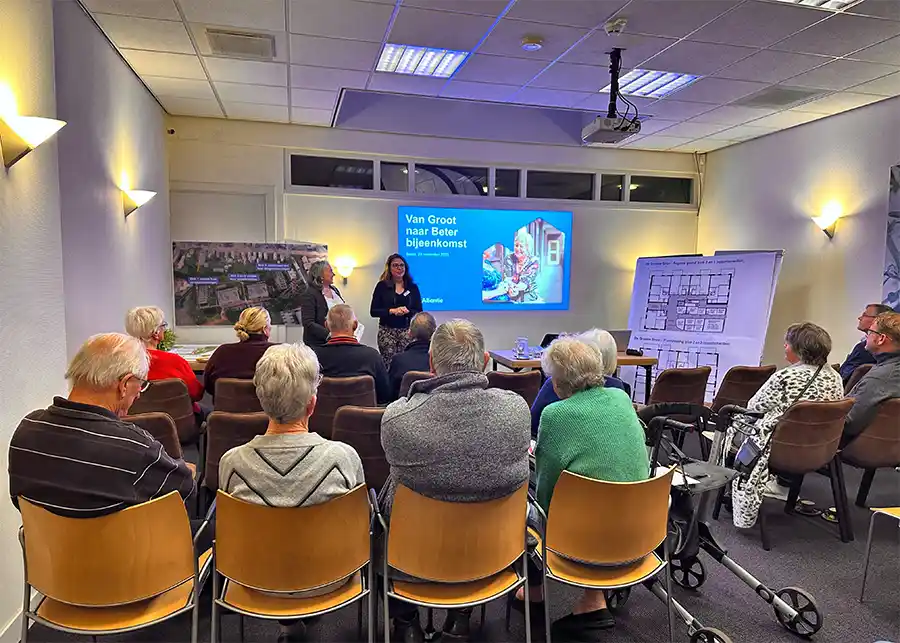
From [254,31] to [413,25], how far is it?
3.68ft

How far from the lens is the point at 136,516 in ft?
4.97

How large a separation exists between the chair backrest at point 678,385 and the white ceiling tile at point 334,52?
10.8ft

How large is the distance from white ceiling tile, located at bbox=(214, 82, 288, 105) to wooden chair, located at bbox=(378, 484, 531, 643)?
4.49 m

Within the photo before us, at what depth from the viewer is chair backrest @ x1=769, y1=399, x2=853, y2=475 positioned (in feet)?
9.51

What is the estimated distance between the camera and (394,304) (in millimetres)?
5344

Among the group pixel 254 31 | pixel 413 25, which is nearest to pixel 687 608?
pixel 413 25

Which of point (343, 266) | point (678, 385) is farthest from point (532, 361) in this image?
point (343, 266)

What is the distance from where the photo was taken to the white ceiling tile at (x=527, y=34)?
374 cm

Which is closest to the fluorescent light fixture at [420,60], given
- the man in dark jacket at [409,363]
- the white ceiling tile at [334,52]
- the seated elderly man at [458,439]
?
the white ceiling tile at [334,52]

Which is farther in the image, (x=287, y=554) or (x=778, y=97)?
(x=778, y=97)

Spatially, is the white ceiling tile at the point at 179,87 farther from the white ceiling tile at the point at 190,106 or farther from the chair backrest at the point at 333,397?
the chair backrest at the point at 333,397

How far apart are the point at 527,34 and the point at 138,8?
2.58 m

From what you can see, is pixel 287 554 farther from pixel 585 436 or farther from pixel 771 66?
pixel 771 66

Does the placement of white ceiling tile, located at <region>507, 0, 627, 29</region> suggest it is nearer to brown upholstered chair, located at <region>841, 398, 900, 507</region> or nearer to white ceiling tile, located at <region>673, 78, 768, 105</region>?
white ceiling tile, located at <region>673, 78, 768, 105</region>
